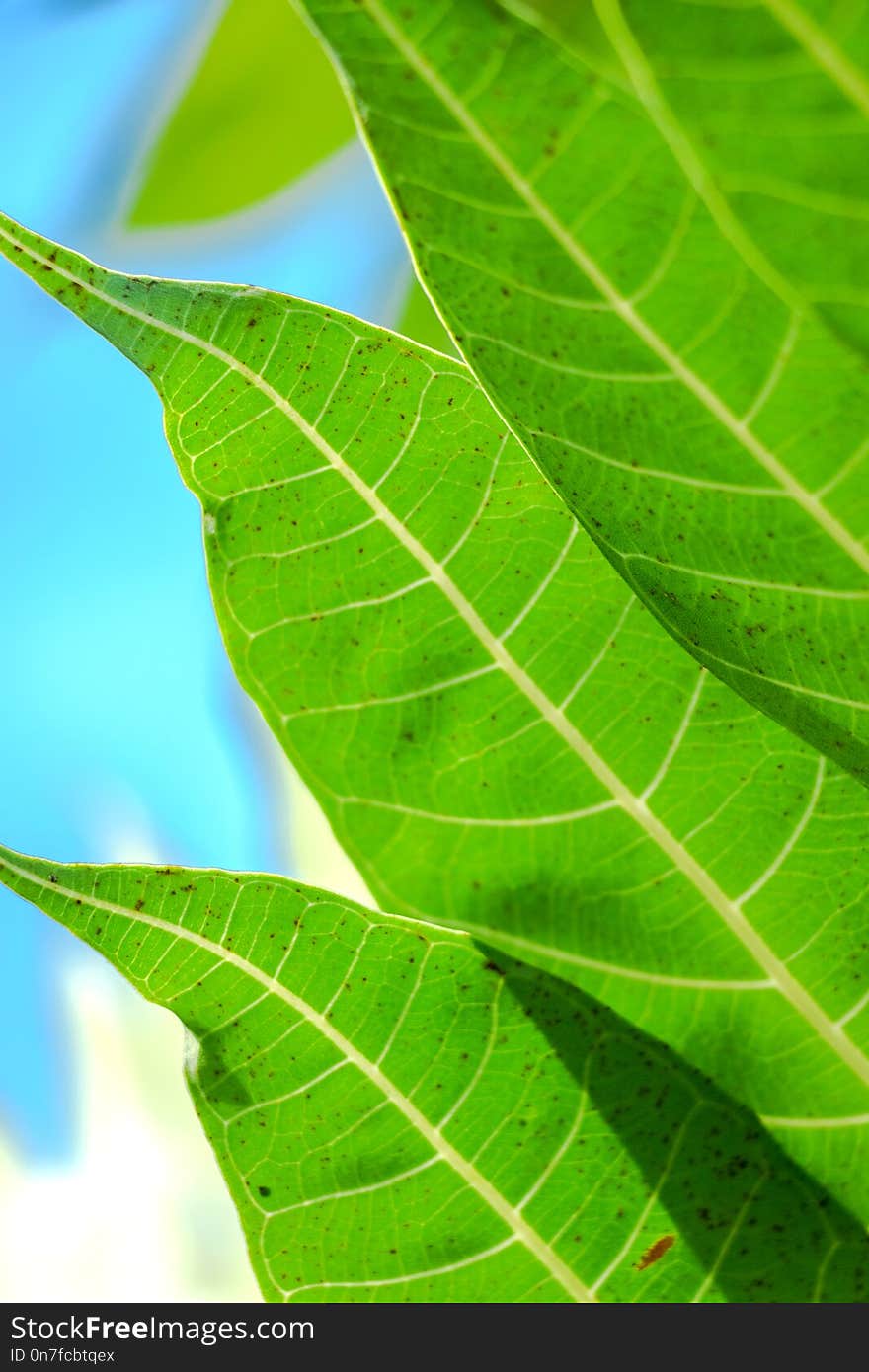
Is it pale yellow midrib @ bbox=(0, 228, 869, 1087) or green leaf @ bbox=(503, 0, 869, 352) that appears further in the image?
pale yellow midrib @ bbox=(0, 228, 869, 1087)

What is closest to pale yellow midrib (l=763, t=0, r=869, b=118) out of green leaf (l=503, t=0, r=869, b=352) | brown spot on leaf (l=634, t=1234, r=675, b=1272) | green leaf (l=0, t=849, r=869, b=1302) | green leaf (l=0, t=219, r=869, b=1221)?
green leaf (l=503, t=0, r=869, b=352)

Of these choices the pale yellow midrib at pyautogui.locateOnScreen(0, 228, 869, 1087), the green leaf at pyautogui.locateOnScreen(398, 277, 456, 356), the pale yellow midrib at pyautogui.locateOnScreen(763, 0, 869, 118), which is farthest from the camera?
the green leaf at pyautogui.locateOnScreen(398, 277, 456, 356)

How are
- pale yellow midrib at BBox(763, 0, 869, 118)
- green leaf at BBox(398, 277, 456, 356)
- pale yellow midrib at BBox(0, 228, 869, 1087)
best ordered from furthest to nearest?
1. green leaf at BBox(398, 277, 456, 356)
2. pale yellow midrib at BBox(0, 228, 869, 1087)
3. pale yellow midrib at BBox(763, 0, 869, 118)

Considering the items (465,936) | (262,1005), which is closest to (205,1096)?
(262,1005)

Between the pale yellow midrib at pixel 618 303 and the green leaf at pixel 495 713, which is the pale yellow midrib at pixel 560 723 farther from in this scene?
the pale yellow midrib at pixel 618 303

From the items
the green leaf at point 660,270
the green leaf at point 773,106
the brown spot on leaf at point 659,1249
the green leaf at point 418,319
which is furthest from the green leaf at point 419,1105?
the green leaf at point 418,319

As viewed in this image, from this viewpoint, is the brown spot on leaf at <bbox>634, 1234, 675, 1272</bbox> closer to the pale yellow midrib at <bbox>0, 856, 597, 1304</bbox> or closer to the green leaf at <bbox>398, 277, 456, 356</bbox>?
the pale yellow midrib at <bbox>0, 856, 597, 1304</bbox>
